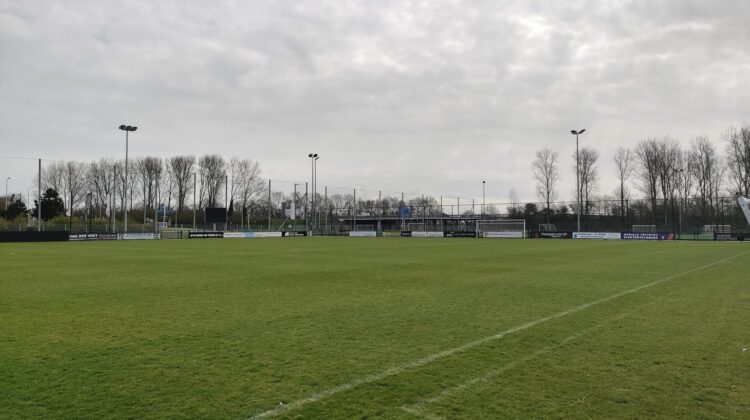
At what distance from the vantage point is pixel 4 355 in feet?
19.7

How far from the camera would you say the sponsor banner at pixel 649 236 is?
48250 millimetres

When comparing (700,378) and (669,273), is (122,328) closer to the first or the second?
(700,378)

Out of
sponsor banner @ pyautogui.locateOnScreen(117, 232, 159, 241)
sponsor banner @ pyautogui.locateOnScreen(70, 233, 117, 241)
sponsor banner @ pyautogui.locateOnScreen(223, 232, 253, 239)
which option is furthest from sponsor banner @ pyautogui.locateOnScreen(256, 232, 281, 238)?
sponsor banner @ pyautogui.locateOnScreen(70, 233, 117, 241)

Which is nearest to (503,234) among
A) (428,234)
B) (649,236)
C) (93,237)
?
(428,234)

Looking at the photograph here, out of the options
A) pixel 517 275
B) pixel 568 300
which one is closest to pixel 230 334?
pixel 568 300

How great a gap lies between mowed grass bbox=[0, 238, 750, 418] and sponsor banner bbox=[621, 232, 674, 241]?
40574 mm

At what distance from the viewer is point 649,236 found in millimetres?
49219

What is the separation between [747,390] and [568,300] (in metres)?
5.83

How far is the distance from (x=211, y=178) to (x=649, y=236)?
77.7 metres

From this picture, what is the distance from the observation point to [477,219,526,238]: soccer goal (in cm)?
5745

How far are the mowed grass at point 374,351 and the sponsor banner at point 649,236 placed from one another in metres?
40.6

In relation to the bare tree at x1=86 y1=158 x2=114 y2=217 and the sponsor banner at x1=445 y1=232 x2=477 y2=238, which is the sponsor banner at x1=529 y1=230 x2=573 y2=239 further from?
the bare tree at x1=86 y1=158 x2=114 y2=217

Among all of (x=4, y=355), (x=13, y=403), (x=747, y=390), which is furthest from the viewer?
(x=4, y=355)

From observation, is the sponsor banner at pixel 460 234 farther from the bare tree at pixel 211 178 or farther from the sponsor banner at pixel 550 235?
the bare tree at pixel 211 178
